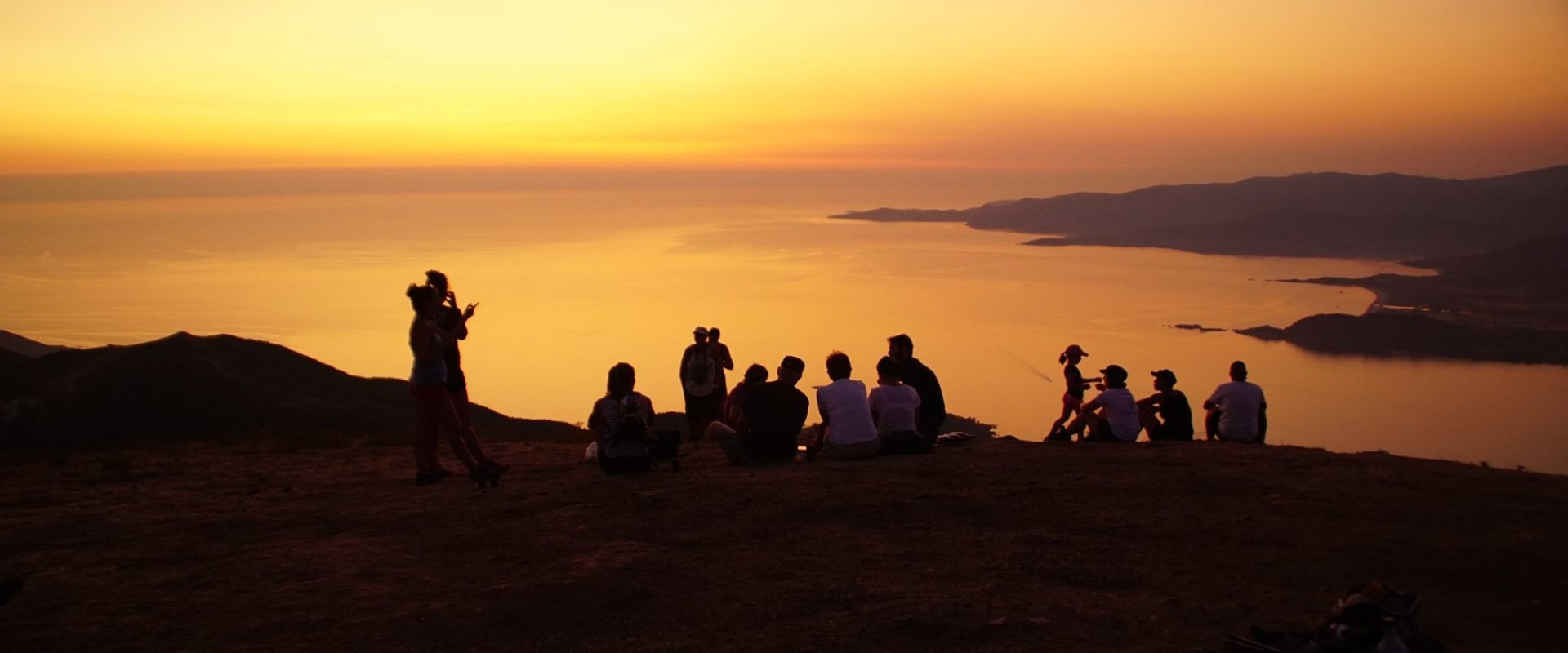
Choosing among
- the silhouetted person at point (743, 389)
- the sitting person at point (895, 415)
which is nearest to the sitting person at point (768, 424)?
the silhouetted person at point (743, 389)

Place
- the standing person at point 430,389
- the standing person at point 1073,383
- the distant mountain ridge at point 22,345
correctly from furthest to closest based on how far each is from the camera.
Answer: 1. the distant mountain ridge at point 22,345
2. the standing person at point 1073,383
3. the standing person at point 430,389

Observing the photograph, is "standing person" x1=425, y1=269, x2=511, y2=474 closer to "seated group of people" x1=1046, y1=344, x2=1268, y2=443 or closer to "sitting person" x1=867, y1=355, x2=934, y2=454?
"sitting person" x1=867, y1=355, x2=934, y2=454

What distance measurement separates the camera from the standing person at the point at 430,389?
859 cm

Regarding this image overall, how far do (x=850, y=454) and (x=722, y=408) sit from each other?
3.34 meters

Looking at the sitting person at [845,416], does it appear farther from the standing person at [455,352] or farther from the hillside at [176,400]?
the hillside at [176,400]

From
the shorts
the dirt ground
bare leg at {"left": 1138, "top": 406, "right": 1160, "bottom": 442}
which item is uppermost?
the shorts

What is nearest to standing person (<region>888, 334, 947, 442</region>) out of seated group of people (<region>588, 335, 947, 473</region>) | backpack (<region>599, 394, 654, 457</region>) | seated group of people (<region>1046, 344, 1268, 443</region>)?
seated group of people (<region>588, 335, 947, 473</region>)

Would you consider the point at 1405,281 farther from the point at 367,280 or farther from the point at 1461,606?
the point at 1461,606

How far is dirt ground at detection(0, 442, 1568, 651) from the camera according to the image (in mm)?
5402

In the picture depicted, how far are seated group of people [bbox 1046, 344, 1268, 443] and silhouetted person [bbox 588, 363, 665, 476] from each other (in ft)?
13.9

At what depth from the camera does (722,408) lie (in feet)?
41.2

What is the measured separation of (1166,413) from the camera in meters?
10.5

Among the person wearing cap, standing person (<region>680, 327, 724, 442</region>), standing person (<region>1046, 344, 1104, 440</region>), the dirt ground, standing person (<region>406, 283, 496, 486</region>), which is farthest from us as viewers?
standing person (<region>680, 327, 724, 442</region>)

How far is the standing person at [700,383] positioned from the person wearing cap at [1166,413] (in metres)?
4.54
